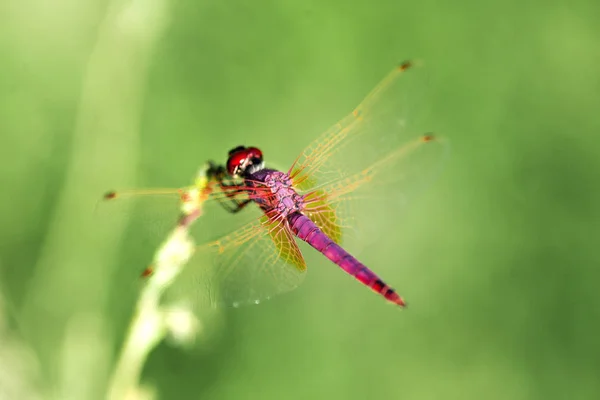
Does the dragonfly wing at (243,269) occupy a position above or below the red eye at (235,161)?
below

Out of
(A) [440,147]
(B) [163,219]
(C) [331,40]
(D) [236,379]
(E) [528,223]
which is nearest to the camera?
(B) [163,219]

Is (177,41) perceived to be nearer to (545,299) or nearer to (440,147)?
(440,147)

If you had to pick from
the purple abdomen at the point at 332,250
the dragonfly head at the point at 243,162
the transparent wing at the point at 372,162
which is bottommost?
the purple abdomen at the point at 332,250

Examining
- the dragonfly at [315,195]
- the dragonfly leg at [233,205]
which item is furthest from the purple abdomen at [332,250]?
the dragonfly leg at [233,205]

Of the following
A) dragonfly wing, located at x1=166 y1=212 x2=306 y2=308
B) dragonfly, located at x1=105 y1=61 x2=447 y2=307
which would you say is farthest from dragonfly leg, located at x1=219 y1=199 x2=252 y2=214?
dragonfly wing, located at x1=166 y1=212 x2=306 y2=308

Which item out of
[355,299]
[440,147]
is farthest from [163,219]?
[355,299]

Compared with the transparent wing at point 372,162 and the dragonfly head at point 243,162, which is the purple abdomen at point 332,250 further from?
the dragonfly head at point 243,162

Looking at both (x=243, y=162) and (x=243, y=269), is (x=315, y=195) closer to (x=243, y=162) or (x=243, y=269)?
(x=243, y=162)
